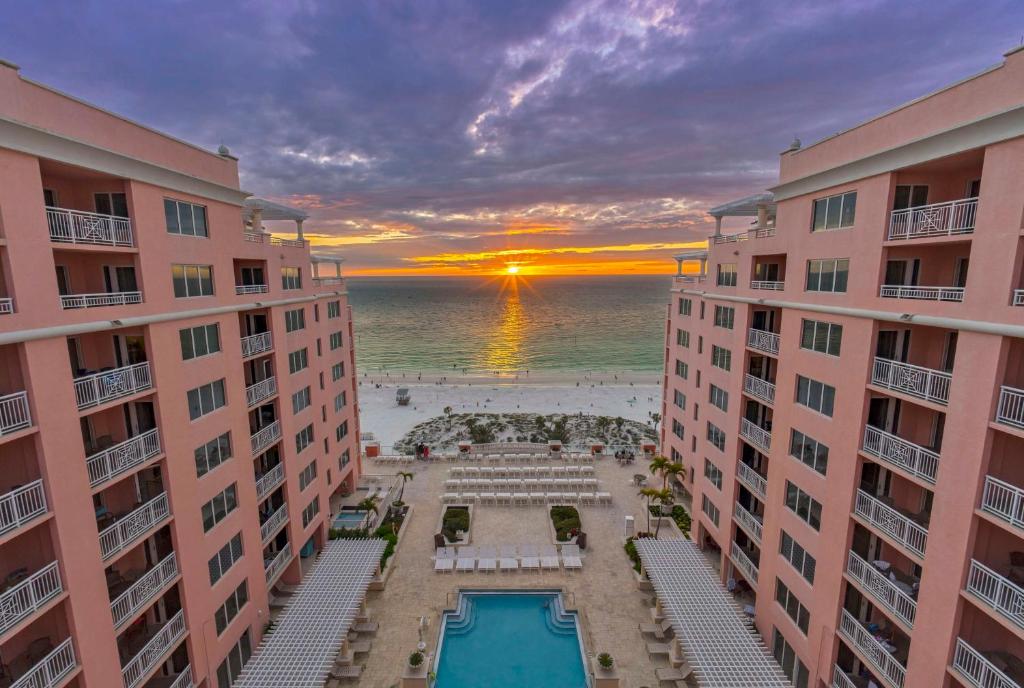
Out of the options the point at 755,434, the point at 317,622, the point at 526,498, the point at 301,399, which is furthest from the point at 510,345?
the point at 317,622

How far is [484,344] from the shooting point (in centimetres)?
13025

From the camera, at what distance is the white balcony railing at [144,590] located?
1380 centimetres

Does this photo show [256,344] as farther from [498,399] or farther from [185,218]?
[498,399]

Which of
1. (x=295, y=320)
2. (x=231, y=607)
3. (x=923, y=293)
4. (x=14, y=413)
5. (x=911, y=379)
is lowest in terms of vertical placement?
(x=231, y=607)

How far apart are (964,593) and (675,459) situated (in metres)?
23.1

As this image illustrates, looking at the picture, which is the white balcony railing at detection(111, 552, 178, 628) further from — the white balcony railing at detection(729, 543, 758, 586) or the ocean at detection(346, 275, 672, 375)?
the ocean at detection(346, 275, 672, 375)

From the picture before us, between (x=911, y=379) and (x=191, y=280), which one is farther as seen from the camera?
(x=191, y=280)

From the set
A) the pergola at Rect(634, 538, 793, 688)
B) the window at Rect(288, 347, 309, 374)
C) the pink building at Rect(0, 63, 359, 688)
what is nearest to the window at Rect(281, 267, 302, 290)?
the pink building at Rect(0, 63, 359, 688)

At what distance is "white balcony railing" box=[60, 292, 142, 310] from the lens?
41.6ft

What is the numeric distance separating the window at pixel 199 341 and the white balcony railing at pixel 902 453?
78.1 ft

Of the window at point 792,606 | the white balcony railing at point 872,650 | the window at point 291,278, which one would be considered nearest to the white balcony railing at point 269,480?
the window at point 291,278

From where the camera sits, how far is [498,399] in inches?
2625

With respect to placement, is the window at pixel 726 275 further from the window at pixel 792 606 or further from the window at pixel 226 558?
the window at pixel 226 558

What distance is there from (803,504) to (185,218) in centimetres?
2600
